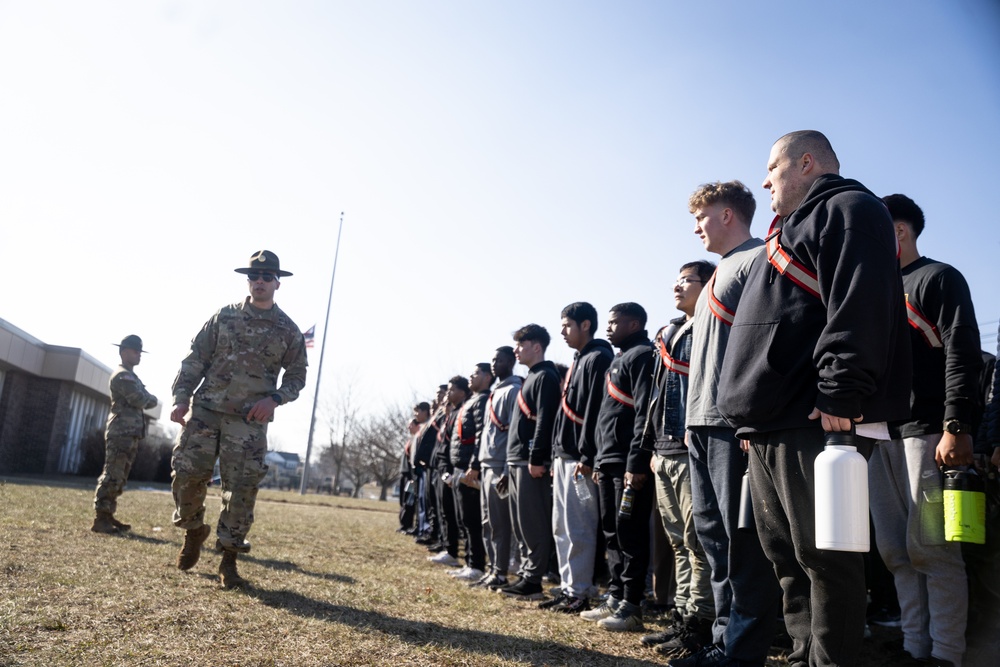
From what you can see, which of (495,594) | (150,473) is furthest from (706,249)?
(150,473)

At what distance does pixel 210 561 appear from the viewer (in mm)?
6754

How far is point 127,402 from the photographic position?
32.4 ft

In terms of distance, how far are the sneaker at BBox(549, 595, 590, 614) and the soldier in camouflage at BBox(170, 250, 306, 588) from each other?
2318mm

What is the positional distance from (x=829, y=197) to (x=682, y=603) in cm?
271

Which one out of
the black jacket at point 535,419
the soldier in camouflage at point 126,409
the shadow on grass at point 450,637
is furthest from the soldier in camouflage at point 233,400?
the soldier in camouflage at point 126,409

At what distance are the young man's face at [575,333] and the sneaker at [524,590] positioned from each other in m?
2.02

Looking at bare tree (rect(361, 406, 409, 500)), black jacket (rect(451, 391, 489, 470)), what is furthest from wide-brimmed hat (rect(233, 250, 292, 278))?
bare tree (rect(361, 406, 409, 500))

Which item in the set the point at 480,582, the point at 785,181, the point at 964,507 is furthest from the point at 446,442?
the point at 785,181

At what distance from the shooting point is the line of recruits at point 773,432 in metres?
2.55

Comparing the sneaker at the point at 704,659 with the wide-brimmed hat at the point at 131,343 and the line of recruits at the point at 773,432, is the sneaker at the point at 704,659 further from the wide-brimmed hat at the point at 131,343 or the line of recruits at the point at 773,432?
the wide-brimmed hat at the point at 131,343

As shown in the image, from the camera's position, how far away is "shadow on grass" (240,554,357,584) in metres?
6.26

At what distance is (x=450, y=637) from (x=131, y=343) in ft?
24.1

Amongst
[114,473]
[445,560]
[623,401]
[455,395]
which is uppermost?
[455,395]

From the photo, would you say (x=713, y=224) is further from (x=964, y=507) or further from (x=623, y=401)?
(x=964, y=507)
